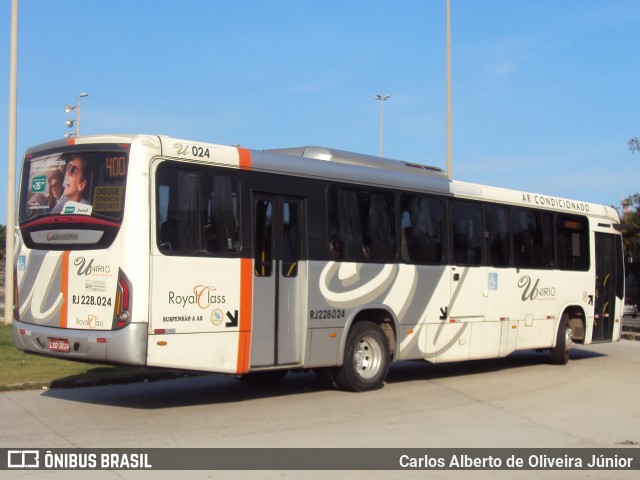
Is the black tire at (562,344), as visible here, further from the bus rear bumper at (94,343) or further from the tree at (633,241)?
the tree at (633,241)

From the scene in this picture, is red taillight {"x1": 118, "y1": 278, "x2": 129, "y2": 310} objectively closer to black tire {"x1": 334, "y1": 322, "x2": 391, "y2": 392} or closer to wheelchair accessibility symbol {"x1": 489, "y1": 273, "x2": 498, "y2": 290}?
black tire {"x1": 334, "y1": 322, "x2": 391, "y2": 392}

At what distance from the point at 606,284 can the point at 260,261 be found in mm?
9916

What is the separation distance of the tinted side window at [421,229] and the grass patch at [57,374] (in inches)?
165

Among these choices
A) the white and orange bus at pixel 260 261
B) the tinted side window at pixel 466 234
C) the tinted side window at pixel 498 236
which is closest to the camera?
the white and orange bus at pixel 260 261

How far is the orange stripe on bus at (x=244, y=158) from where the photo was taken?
1074 centimetres

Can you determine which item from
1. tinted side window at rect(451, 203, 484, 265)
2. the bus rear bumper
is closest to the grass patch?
the bus rear bumper

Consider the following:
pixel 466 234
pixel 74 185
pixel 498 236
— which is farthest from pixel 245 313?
pixel 498 236

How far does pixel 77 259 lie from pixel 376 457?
4286 mm

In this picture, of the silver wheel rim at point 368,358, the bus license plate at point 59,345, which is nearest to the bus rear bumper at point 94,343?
the bus license plate at point 59,345

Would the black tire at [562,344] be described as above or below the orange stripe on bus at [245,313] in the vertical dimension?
below

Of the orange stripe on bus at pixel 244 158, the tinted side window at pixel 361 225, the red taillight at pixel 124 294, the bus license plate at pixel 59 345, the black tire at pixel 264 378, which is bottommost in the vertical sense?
the black tire at pixel 264 378

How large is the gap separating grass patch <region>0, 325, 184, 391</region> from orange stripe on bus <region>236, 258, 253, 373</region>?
63.9 inches

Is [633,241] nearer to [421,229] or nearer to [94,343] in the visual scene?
[421,229]

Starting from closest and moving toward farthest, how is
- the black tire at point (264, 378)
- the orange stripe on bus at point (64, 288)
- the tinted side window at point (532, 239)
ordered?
the orange stripe on bus at point (64, 288), the black tire at point (264, 378), the tinted side window at point (532, 239)
